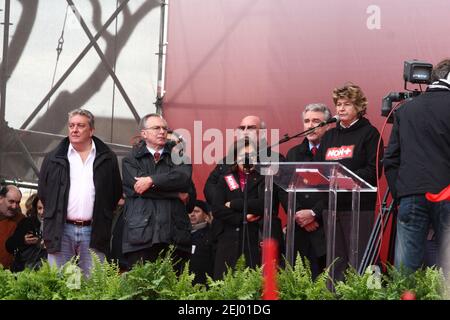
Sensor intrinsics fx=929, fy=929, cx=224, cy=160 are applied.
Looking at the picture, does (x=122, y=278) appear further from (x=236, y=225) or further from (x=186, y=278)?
(x=236, y=225)

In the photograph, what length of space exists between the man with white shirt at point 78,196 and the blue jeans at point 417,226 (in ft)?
6.06

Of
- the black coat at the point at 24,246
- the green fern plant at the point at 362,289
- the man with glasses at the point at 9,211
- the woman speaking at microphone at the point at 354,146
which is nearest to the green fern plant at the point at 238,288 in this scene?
the green fern plant at the point at 362,289

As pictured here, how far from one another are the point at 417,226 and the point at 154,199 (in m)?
1.69

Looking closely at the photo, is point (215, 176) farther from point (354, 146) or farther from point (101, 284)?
point (101, 284)

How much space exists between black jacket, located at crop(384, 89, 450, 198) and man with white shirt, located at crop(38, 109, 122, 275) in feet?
5.77

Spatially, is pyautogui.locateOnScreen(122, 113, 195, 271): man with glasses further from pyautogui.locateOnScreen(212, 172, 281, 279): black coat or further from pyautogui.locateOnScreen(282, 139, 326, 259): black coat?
pyautogui.locateOnScreen(282, 139, 326, 259): black coat

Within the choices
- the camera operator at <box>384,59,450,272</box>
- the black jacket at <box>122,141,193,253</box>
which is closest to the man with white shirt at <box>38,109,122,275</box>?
the black jacket at <box>122,141,193,253</box>

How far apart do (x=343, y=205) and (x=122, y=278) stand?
2084 millimetres

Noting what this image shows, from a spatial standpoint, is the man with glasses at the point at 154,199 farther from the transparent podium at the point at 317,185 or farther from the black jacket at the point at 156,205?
the transparent podium at the point at 317,185

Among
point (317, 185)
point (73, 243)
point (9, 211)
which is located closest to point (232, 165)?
point (73, 243)

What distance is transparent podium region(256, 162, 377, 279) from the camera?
430 centimetres

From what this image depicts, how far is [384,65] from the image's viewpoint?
20.9 feet

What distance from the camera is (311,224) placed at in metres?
5.29

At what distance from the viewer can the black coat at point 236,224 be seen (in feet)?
18.2
